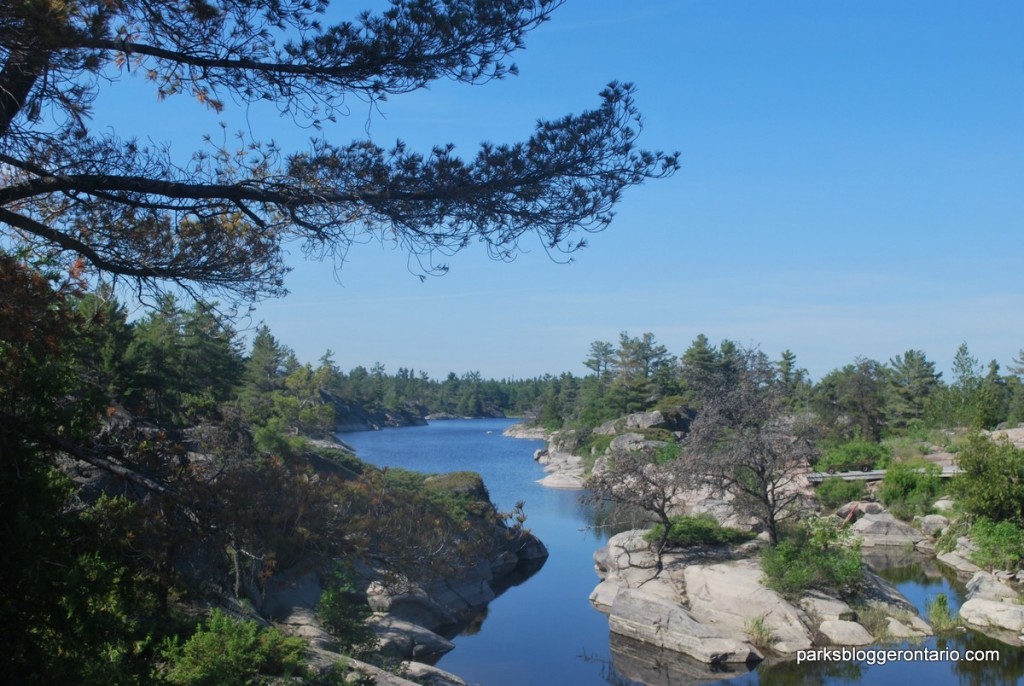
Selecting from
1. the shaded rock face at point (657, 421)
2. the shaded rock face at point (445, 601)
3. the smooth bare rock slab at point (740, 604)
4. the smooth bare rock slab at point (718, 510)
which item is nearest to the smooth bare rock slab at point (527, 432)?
the shaded rock face at point (657, 421)

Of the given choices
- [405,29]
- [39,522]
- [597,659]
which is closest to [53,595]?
[39,522]

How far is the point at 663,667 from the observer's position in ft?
39.9

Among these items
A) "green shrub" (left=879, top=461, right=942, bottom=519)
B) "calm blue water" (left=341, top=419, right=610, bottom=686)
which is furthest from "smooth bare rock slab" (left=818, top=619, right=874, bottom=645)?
"green shrub" (left=879, top=461, right=942, bottom=519)

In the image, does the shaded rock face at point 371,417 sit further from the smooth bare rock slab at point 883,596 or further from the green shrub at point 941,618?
the green shrub at point 941,618

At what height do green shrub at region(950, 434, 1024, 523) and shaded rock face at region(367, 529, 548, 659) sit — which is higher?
green shrub at region(950, 434, 1024, 523)

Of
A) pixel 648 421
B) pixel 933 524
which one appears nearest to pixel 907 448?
pixel 933 524

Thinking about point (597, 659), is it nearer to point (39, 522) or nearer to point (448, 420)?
point (39, 522)

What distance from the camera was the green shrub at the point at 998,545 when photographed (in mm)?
16156

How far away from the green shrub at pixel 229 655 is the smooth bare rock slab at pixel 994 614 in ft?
37.6

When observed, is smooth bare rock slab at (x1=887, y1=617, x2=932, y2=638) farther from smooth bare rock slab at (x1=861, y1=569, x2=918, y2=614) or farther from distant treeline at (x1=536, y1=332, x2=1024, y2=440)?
distant treeline at (x1=536, y1=332, x2=1024, y2=440)

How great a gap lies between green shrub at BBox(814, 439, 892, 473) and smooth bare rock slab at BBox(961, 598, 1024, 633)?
546 inches

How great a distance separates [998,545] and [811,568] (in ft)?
18.0

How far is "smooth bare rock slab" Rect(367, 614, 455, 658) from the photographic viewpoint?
38.4 ft

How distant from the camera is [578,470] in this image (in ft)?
117
